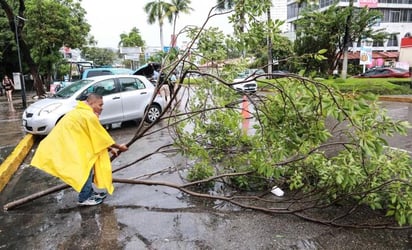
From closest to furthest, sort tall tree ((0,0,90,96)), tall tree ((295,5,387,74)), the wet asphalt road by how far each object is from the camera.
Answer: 1. the wet asphalt road
2. tall tree ((0,0,90,96))
3. tall tree ((295,5,387,74))

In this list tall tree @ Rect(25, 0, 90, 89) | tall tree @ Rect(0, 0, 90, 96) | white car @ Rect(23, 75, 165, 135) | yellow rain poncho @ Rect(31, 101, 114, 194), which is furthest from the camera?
tall tree @ Rect(25, 0, 90, 89)

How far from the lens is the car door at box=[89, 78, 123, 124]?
9.51 meters

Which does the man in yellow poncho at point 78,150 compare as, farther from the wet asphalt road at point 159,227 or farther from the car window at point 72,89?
the car window at point 72,89

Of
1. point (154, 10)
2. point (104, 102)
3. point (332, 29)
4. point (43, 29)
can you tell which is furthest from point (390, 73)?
point (154, 10)

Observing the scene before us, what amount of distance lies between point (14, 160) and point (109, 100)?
136 inches

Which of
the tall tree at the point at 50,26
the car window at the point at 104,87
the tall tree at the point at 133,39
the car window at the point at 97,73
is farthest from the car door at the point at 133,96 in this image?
the tall tree at the point at 133,39

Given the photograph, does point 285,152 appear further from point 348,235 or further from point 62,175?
point 62,175

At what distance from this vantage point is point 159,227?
390cm

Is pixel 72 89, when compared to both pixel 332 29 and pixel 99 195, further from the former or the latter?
pixel 332 29

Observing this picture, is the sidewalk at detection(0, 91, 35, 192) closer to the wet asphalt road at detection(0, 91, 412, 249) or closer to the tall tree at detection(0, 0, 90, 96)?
the wet asphalt road at detection(0, 91, 412, 249)

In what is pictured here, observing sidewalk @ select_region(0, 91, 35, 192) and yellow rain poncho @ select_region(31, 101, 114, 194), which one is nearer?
yellow rain poncho @ select_region(31, 101, 114, 194)

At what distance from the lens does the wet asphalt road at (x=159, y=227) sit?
352 cm

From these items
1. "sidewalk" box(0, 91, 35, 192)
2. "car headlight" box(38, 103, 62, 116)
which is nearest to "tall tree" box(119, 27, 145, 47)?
"sidewalk" box(0, 91, 35, 192)

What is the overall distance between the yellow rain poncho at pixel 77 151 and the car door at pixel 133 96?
5.85m
